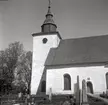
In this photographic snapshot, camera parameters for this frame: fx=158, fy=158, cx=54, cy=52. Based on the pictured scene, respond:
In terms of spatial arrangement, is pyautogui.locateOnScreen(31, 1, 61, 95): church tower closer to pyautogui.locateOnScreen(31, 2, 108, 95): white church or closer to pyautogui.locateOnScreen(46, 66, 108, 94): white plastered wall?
pyautogui.locateOnScreen(31, 2, 108, 95): white church

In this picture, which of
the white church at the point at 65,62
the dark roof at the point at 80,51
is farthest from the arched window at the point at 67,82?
the dark roof at the point at 80,51

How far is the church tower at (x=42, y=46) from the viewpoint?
89.9 ft

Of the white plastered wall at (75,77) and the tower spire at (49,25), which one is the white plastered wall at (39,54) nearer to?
the tower spire at (49,25)

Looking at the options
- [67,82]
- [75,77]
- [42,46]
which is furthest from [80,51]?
[42,46]

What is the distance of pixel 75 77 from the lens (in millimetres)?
24016

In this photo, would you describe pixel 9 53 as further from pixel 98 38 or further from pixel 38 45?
pixel 98 38

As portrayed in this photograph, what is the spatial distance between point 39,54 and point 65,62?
599 centimetres

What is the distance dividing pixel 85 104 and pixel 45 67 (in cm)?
1709

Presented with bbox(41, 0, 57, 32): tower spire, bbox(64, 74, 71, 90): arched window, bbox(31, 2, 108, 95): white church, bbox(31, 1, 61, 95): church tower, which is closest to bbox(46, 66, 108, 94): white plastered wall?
bbox(31, 2, 108, 95): white church

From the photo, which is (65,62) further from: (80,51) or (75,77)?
(80,51)

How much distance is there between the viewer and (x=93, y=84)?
23.0 metres

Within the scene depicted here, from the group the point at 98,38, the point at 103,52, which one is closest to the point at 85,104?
the point at 103,52

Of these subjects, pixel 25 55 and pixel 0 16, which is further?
pixel 25 55

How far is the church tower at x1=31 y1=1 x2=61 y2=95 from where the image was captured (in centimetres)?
2741
